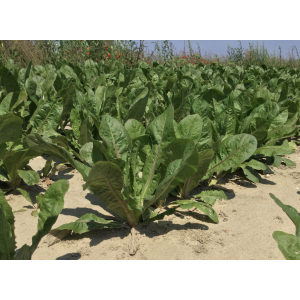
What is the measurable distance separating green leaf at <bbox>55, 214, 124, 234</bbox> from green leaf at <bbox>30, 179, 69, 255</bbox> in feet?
0.89

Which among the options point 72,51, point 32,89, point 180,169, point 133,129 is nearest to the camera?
point 180,169

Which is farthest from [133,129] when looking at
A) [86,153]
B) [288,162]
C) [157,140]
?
[288,162]

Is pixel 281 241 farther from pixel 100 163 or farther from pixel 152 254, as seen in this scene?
pixel 100 163

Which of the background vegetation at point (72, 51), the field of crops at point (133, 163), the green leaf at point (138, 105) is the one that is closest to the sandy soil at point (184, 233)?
the field of crops at point (133, 163)

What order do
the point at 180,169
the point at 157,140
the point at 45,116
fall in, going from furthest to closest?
the point at 45,116, the point at 157,140, the point at 180,169

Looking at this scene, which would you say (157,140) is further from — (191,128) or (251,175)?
(251,175)

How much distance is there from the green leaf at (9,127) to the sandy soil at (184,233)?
0.56m

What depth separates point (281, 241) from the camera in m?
1.45

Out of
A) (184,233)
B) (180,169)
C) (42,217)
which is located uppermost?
(180,169)

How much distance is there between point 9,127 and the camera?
1.93 meters

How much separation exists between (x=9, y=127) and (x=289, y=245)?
1701mm

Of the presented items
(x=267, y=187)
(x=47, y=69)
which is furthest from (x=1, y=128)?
(x=47, y=69)

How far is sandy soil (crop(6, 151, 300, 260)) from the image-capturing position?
179cm

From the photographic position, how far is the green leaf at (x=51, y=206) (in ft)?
4.98
